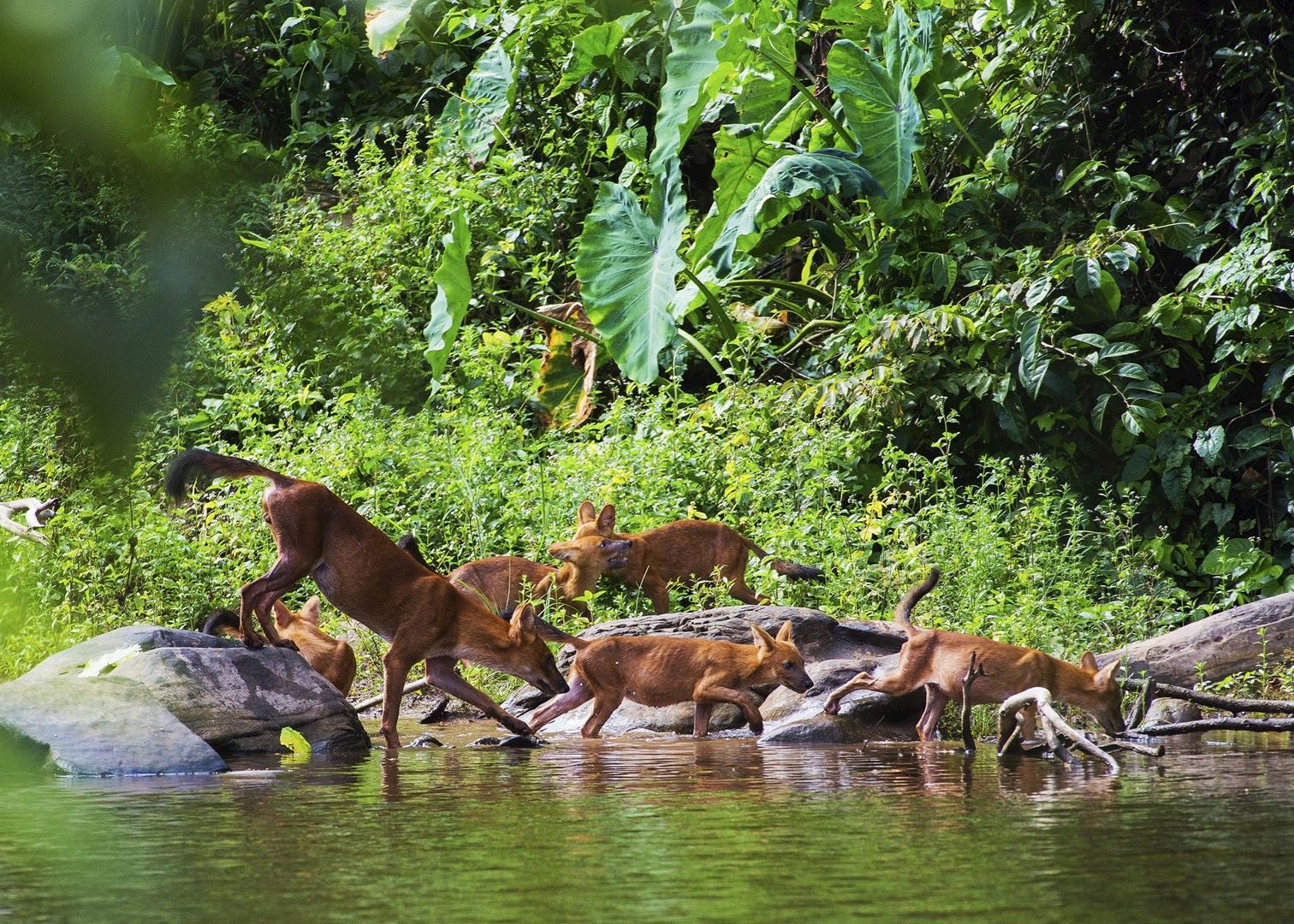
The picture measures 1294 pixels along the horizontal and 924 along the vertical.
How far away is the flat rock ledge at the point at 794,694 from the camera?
7.73 meters

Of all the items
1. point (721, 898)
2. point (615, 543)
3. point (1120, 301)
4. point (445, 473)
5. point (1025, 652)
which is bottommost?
point (721, 898)

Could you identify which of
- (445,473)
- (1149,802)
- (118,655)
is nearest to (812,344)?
(445,473)

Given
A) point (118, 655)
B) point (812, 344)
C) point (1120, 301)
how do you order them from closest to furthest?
point (118, 655) → point (1120, 301) → point (812, 344)

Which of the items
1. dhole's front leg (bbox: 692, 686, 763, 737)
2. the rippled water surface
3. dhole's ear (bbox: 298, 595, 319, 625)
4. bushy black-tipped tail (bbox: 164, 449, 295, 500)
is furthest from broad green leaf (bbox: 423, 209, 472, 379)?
the rippled water surface

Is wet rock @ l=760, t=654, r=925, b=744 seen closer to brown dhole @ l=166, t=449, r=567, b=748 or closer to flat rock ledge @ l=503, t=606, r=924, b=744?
flat rock ledge @ l=503, t=606, r=924, b=744

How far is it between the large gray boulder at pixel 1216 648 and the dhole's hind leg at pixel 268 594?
169 inches

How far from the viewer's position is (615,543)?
10.1 metres

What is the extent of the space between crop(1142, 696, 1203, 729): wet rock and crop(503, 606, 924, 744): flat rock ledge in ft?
4.40

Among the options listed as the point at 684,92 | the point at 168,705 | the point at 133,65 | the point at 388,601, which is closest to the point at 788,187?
the point at 684,92

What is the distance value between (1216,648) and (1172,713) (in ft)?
1.84

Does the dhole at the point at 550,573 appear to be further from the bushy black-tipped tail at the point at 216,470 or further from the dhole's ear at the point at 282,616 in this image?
the bushy black-tipped tail at the point at 216,470

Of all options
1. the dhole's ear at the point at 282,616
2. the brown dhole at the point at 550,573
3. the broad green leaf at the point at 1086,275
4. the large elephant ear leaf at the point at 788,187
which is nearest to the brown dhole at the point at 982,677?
the brown dhole at the point at 550,573

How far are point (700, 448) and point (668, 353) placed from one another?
2.73 m

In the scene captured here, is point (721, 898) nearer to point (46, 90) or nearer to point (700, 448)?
point (46, 90)
